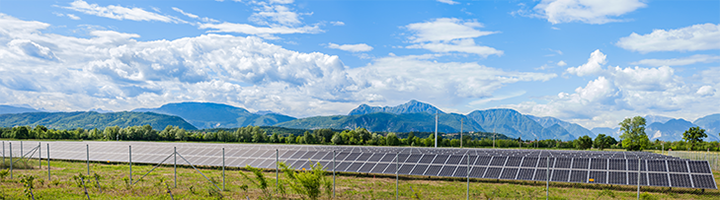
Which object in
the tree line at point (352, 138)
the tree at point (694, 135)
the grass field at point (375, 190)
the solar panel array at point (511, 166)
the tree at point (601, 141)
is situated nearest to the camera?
the grass field at point (375, 190)

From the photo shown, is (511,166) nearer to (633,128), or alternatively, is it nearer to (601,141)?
(601,141)

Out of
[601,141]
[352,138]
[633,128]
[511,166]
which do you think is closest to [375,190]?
[511,166]

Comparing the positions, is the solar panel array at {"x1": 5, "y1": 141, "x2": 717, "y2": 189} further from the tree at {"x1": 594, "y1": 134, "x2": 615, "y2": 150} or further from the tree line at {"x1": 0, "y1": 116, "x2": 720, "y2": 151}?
the tree at {"x1": 594, "y1": 134, "x2": 615, "y2": 150}

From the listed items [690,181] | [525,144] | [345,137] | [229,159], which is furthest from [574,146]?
[229,159]

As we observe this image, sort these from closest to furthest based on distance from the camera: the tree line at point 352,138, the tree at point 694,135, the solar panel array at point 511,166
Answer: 1. the solar panel array at point 511,166
2. the tree at point 694,135
3. the tree line at point 352,138

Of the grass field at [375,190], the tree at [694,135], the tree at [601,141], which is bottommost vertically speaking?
the tree at [601,141]

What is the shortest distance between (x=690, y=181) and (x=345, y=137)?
336 feet

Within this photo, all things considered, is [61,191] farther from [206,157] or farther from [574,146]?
[574,146]

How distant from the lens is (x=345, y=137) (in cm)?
12625

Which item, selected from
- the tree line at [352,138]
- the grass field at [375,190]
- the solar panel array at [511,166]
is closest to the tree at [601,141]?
the tree line at [352,138]

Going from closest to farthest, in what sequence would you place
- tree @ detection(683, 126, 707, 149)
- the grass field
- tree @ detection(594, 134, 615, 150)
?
the grass field
tree @ detection(683, 126, 707, 149)
tree @ detection(594, 134, 615, 150)

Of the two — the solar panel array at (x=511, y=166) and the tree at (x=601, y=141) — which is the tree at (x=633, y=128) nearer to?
the tree at (x=601, y=141)

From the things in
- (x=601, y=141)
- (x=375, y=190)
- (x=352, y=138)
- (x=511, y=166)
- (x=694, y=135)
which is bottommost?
(x=601, y=141)

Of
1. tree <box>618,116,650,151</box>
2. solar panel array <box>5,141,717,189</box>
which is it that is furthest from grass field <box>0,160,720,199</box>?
tree <box>618,116,650,151</box>
